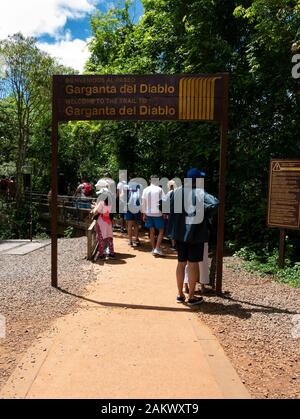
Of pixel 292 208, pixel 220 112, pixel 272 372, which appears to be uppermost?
pixel 220 112

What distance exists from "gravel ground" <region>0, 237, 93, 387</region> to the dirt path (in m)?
0.19

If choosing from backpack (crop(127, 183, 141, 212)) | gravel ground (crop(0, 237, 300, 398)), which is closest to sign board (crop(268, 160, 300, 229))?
gravel ground (crop(0, 237, 300, 398))

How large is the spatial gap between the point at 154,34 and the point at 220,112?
7.81 meters

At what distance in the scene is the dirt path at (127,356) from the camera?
11.1 ft

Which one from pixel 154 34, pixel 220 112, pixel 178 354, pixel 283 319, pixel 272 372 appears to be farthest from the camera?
pixel 154 34

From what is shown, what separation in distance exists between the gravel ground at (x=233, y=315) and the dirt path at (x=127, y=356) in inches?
6.9

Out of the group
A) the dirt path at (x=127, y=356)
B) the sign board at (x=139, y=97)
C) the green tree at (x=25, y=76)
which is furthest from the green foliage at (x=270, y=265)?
the green tree at (x=25, y=76)

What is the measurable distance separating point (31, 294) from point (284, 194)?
16.1ft

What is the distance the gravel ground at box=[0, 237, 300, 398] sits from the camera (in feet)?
12.5

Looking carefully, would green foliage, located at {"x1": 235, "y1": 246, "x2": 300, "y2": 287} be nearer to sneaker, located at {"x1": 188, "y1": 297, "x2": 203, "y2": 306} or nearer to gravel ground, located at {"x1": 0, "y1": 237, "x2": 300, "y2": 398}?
gravel ground, located at {"x1": 0, "y1": 237, "x2": 300, "y2": 398}

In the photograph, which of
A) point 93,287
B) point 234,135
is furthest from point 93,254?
point 234,135

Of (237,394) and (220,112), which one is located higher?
(220,112)

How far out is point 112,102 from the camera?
6.20 m

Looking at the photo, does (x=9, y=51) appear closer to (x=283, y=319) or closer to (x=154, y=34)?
(x=154, y=34)
